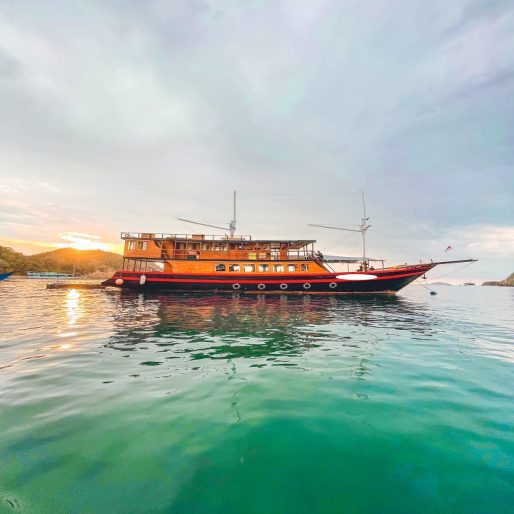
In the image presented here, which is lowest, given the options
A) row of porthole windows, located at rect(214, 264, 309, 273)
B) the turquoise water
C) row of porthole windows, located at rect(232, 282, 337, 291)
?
the turquoise water

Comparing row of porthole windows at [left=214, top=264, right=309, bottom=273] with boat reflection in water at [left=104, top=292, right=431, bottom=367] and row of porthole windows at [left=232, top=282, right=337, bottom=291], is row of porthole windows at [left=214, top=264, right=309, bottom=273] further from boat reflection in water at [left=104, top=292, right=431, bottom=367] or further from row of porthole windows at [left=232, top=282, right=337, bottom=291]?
boat reflection in water at [left=104, top=292, right=431, bottom=367]

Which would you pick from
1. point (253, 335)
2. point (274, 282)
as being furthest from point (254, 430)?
point (274, 282)

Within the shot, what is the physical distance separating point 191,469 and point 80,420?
89.0 inches

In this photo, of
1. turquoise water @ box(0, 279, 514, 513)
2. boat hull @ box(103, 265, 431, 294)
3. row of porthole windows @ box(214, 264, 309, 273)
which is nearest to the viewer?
turquoise water @ box(0, 279, 514, 513)

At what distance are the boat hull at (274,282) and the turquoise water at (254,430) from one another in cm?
2263

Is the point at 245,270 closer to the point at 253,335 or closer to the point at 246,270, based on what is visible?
the point at 246,270

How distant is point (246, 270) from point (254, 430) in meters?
29.6

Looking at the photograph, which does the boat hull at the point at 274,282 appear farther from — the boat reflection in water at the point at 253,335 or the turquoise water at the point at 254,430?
the turquoise water at the point at 254,430

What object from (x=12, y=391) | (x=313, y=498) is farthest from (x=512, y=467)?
(x=12, y=391)

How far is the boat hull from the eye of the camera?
30.7 meters

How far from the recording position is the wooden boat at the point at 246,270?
31.0 meters

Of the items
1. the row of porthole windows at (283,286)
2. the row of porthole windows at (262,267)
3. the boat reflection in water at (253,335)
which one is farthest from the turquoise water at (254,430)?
the row of porthole windows at (262,267)

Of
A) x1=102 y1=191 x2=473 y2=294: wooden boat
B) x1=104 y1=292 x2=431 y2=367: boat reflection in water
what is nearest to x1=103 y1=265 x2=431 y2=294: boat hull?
x1=102 y1=191 x2=473 y2=294: wooden boat

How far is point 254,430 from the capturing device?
12.9 ft
